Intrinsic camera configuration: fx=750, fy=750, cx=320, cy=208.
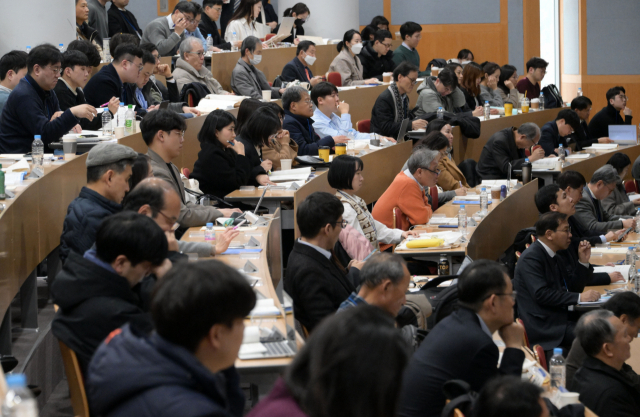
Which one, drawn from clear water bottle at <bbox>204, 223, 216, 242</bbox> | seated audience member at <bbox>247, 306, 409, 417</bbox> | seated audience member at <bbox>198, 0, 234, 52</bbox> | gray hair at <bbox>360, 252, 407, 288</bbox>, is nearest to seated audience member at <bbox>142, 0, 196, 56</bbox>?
seated audience member at <bbox>198, 0, 234, 52</bbox>

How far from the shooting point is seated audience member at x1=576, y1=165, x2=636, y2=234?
6.46 m

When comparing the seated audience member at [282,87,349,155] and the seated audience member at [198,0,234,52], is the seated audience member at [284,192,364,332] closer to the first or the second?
the seated audience member at [282,87,349,155]

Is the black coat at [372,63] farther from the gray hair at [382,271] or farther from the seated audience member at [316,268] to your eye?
the gray hair at [382,271]

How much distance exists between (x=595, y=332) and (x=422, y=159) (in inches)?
96.0

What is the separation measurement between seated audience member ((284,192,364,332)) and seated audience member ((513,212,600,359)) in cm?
150

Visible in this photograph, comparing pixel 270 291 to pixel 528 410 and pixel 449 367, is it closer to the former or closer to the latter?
pixel 449 367

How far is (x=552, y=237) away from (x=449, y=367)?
2.31 meters

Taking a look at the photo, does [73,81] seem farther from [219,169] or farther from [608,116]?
[608,116]

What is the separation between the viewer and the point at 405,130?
772cm

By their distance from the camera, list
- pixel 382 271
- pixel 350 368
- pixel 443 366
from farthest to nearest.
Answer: pixel 382 271 < pixel 443 366 < pixel 350 368

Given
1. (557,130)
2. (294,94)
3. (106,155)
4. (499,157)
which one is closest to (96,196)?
(106,155)

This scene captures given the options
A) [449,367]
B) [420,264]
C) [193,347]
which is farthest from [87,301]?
[420,264]

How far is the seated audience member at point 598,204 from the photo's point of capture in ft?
21.2

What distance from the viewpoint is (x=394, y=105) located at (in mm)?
8211
